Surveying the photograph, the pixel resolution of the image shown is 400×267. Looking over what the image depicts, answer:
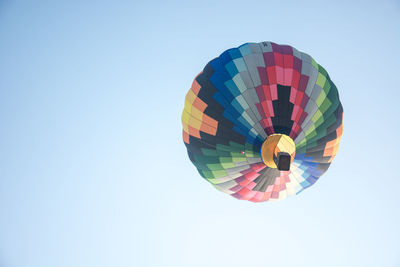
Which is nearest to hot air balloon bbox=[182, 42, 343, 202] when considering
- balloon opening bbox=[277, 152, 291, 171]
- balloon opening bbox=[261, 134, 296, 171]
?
balloon opening bbox=[261, 134, 296, 171]

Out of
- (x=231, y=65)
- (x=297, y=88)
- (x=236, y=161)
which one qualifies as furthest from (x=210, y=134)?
(x=297, y=88)

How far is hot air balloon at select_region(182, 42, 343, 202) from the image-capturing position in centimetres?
751

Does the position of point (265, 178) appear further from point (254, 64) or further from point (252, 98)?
point (254, 64)

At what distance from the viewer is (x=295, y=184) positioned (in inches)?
335

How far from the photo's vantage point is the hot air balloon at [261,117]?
7.51 meters

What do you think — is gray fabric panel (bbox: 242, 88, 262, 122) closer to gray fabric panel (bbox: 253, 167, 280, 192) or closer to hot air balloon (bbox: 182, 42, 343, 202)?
hot air balloon (bbox: 182, 42, 343, 202)

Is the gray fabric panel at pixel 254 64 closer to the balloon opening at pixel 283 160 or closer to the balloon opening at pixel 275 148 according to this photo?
the balloon opening at pixel 275 148

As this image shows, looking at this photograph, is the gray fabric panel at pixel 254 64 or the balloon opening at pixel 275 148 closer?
the balloon opening at pixel 275 148

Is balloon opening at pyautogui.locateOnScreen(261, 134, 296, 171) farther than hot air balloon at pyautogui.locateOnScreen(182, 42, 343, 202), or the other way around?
hot air balloon at pyautogui.locateOnScreen(182, 42, 343, 202)

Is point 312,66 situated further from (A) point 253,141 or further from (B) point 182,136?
(B) point 182,136

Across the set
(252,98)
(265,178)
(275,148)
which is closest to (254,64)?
(252,98)

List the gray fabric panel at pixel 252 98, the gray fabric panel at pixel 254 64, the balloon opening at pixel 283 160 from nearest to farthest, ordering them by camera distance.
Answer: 1. the balloon opening at pixel 283 160
2. the gray fabric panel at pixel 252 98
3. the gray fabric panel at pixel 254 64

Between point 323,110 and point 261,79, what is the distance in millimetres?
1652

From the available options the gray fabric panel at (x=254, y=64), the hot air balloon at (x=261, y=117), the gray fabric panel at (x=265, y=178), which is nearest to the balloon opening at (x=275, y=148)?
the hot air balloon at (x=261, y=117)
